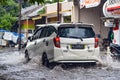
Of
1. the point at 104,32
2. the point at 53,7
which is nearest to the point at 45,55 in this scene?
the point at 104,32

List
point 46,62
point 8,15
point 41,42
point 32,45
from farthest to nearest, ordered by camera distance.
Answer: point 8,15 < point 32,45 < point 41,42 < point 46,62

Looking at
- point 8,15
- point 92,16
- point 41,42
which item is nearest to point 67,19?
point 92,16

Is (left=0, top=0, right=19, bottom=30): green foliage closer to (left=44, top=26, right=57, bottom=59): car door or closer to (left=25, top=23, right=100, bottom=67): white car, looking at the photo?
(left=44, top=26, right=57, bottom=59): car door

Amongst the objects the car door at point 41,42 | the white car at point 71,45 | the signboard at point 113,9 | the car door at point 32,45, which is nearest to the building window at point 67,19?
the signboard at point 113,9

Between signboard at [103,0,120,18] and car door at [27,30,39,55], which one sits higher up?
signboard at [103,0,120,18]

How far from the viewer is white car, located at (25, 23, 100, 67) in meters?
12.9

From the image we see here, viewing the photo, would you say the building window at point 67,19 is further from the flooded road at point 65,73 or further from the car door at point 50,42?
the car door at point 50,42

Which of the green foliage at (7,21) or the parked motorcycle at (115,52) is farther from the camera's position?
the green foliage at (7,21)

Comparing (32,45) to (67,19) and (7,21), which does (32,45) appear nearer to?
(67,19)

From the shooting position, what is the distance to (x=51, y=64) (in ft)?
43.9

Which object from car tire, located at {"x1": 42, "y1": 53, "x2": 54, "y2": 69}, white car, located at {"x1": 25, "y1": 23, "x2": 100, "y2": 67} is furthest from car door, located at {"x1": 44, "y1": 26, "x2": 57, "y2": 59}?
car tire, located at {"x1": 42, "y1": 53, "x2": 54, "y2": 69}

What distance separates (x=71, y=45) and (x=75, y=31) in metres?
0.53

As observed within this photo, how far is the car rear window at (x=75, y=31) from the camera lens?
1309cm

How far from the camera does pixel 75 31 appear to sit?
13.2 m
